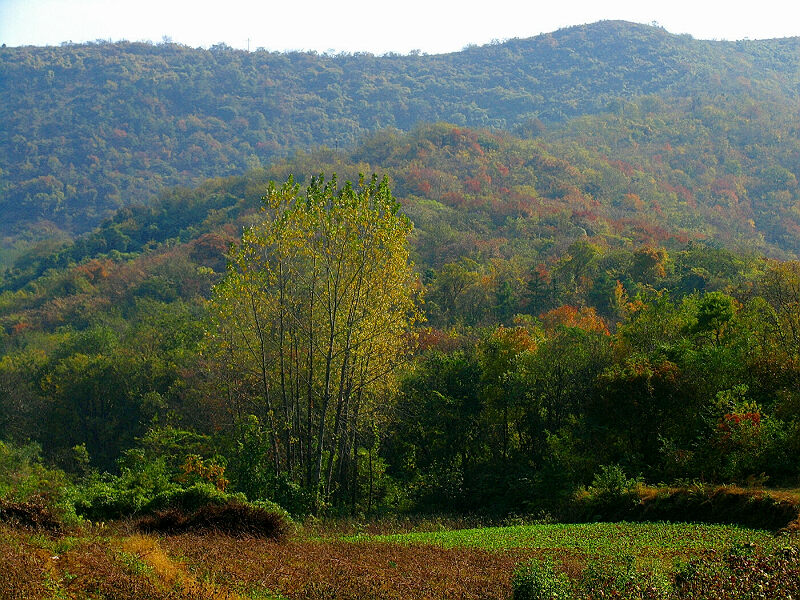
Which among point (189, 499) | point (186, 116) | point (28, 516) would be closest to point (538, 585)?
point (189, 499)

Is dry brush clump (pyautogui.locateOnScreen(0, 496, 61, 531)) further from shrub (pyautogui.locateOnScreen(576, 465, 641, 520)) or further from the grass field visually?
shrub (pyautogui.locateOnScreen(576, 465, 641, 520))

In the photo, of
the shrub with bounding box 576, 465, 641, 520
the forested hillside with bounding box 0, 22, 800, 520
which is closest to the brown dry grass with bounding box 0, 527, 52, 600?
the forested hillside with bounding box 0, 22, 800, 520

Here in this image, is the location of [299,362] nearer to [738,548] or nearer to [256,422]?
[256,422]

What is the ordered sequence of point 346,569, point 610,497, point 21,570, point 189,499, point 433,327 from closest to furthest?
point 21,570
point 346,569
point 189,499
point 610,497
point 433,327

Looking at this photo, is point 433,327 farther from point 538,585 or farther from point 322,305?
point 538,585

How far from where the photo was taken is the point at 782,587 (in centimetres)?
881

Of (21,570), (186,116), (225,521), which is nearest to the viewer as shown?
(21,570)

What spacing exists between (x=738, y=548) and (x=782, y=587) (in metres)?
1.60

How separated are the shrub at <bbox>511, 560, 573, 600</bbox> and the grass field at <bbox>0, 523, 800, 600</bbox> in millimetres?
338

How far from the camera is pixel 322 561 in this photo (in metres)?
11.4

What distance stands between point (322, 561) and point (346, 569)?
0.77m

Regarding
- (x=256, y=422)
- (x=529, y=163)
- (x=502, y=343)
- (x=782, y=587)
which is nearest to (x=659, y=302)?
(x=502, y=343)

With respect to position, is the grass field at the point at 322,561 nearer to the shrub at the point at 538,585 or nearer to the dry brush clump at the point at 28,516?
the shrub at the point at 538,585

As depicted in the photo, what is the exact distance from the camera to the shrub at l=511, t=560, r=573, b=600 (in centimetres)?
902
